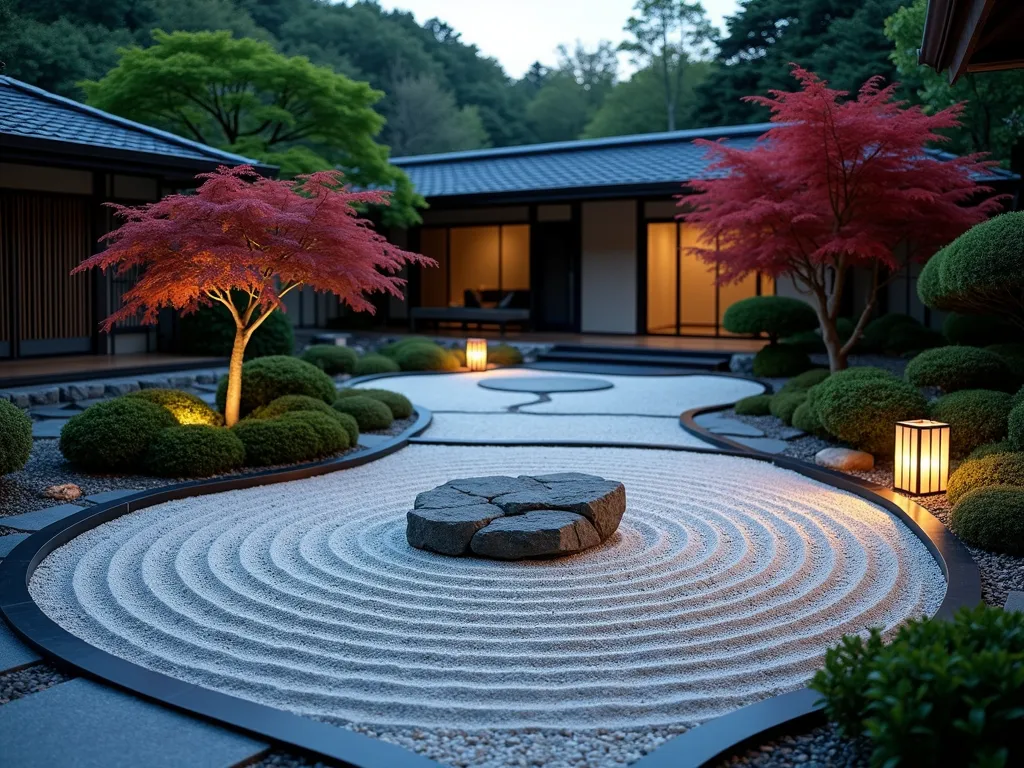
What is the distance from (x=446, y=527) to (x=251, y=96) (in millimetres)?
12410

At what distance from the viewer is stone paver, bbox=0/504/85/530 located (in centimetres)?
561

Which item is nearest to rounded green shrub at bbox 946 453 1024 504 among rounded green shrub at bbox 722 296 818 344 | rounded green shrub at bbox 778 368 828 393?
rounded green shrub at bbox 778 368 828 393

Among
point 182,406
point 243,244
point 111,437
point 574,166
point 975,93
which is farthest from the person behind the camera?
point 574,166

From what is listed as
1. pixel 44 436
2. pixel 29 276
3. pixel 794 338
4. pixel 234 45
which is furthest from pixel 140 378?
pixel 794 338

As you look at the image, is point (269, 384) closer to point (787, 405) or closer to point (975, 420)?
point (787, 405)

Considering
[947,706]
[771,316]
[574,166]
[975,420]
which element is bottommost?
[947,706]

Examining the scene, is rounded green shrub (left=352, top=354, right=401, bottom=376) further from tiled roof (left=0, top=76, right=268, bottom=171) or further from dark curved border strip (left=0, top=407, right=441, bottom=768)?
dark curved border strip (left=0, top=407, right=441, bottom=768)

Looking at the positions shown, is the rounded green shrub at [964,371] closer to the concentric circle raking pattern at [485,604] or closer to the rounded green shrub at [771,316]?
the concentric circle raking pattern at [485,604]

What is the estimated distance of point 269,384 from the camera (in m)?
8.59

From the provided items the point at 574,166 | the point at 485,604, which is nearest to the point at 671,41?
the point at 574,166

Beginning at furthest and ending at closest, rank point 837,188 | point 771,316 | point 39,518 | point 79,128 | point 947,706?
point 771,316 < point 79,128 < point 837,188 < point 39,518 < point 947,706

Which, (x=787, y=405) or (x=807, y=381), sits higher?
(x=807, y=381)

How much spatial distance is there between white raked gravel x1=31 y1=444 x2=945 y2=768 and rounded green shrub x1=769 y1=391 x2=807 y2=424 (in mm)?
2873

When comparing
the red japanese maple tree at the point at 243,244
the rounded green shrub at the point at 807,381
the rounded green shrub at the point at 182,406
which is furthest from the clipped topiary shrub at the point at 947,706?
the rounded green shrub at the point at 807,381
